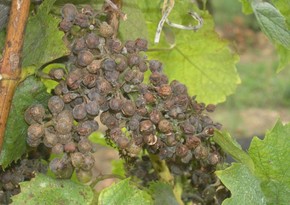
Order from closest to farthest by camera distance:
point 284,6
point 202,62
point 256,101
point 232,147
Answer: point 232,147 → point 284,6 → point 202,62 → point 256,101

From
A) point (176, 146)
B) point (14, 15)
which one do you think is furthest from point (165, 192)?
point (14, 15)

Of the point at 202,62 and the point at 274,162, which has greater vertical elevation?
the point at 274,162

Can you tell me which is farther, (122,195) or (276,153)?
(276,153)

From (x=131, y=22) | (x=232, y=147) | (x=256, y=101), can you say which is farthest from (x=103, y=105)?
(x=256, y=101)

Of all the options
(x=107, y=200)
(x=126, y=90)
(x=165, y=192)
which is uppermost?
(x=126, y=90)

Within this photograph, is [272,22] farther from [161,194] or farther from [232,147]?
[161,194]

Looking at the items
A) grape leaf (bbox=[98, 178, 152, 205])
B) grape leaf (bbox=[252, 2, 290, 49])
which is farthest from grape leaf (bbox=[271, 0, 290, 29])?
grape leaf (bbox=[98, 178, 152, 205])

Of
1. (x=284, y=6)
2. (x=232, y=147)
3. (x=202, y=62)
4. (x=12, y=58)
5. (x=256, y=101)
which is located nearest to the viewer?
(x=12, y=58)

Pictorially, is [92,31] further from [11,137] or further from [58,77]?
[11,137]
